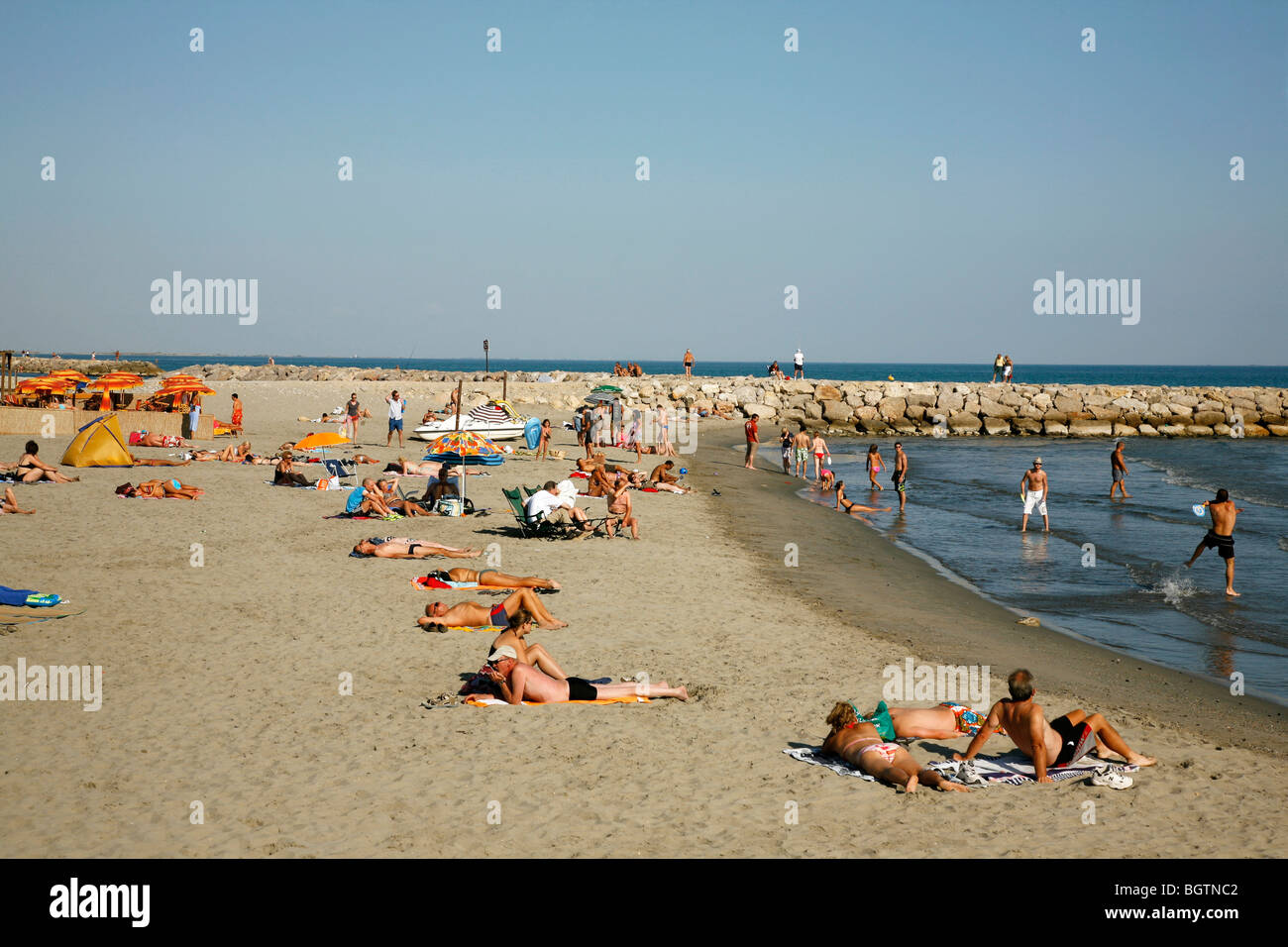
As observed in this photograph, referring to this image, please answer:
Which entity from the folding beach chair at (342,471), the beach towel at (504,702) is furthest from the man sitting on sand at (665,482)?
the beach towel at (504,702)

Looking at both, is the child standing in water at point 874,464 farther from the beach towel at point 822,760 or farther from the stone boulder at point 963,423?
the stone boulder at point 963,423

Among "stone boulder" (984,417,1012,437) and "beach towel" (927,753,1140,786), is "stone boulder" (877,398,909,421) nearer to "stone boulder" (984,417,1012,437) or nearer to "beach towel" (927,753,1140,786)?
"stone boulder" (984,417,1012,437)

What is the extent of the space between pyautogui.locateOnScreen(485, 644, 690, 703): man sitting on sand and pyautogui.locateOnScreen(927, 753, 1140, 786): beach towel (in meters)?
2.27

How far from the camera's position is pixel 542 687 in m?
7.64

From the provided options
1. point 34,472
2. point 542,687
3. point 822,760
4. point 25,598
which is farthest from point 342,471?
point 822,760

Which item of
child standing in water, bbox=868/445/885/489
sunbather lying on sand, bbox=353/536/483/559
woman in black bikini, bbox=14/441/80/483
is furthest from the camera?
child standing in water, bbox=868/445/885/489

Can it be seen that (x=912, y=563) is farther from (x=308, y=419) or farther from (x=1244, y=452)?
(x=1244, y=452)

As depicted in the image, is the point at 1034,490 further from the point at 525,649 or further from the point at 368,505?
the point at 525,649

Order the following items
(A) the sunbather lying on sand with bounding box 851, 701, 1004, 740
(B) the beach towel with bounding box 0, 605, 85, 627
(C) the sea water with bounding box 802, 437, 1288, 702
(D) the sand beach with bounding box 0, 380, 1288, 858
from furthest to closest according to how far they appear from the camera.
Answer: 1. (C) the sea water with bounding box 802, 437, 1288, 702
2. (B) the beach towel with bounding box 0, 605, 85, 627
3. (A) the sunbather lying on sand with bounding box 851, 701, 1004, 740
4. (D) the sand beach with bounding box 0, 380, 1288, 858

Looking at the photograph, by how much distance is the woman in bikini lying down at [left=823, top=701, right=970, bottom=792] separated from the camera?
20.4 feet

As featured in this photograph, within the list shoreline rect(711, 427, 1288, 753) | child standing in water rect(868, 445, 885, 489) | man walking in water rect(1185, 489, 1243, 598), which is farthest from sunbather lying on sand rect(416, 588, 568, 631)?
child standing in water rect(868, 445, 885, 489)

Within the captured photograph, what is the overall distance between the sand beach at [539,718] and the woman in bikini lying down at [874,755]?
5.2 inches

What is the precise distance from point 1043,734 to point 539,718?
3.64 metres
